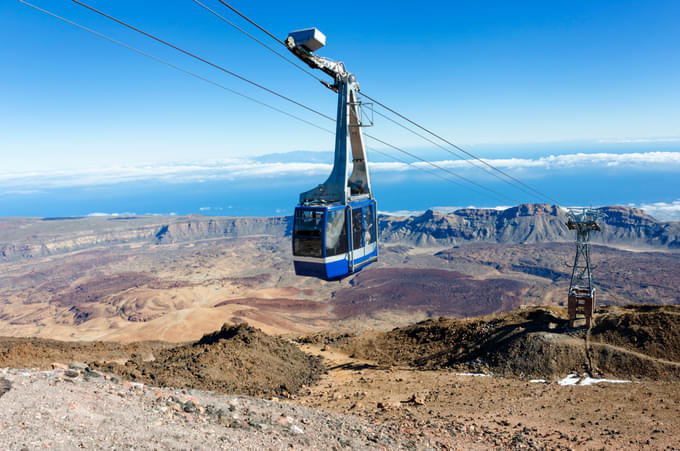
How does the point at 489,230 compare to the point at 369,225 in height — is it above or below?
below

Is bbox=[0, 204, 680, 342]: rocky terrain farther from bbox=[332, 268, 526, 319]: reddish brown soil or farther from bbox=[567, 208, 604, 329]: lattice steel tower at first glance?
bbox=[567, 208, 604, 329]: lattice steel tower

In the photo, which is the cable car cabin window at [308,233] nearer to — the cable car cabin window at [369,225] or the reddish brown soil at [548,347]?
the cable car cabin window at [369,225]

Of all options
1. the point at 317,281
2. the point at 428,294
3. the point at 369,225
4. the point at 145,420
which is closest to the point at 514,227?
the point at 428,294

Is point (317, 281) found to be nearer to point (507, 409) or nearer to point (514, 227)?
point (514, 227)

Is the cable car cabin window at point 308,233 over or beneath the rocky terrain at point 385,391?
over

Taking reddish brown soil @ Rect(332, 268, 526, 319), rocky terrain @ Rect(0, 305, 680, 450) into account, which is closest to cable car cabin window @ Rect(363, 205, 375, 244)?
rocky terrain @ Rect(0, 305, 680, 450)

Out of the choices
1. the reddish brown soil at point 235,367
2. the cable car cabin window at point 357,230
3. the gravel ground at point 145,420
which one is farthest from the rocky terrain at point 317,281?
the gravel ground at point 145,420

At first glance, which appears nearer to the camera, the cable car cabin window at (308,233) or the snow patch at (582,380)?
the cable car cabin window at (308,233)

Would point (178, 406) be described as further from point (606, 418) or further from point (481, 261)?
point (481, 261)

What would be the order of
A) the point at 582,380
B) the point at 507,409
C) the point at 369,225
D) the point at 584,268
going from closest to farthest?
the point at 507,409
the point at 582,380
the point at 369,225
the point at 584,268
